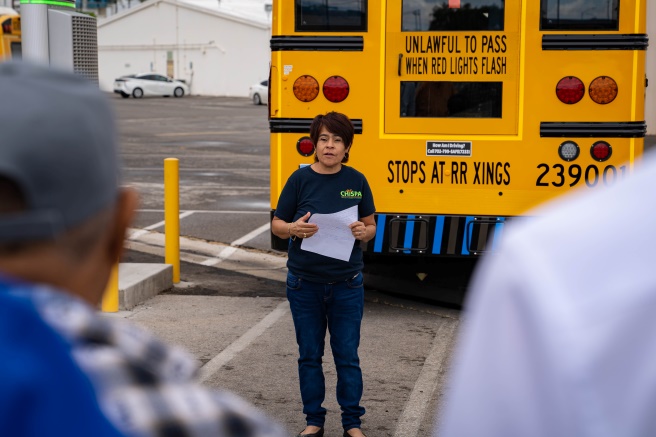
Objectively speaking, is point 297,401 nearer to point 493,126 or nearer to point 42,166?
point 493,126

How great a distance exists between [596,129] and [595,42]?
0.61 m

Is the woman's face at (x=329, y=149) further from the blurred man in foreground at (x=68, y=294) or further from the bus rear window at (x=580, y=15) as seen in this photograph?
the blurred man in foreground at (x=68, y=294)

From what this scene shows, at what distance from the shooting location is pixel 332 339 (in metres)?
5.43

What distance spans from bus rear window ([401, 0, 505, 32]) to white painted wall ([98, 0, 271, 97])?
5247 cm

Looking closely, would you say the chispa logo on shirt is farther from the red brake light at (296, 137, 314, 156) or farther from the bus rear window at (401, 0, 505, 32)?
the bus rear window at (401, 0, 505, 32)

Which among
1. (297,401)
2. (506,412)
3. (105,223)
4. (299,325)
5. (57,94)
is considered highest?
(57,94)

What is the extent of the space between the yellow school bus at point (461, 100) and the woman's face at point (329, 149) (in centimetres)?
240

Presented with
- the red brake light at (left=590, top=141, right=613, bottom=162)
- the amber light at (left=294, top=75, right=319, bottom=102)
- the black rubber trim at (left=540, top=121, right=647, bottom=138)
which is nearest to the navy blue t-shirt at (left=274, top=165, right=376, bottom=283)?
the amber light at (left=294, top=75, right=319, bottom=102)

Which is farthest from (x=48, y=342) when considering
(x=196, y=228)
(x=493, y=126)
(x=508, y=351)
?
(x=196, y=228)

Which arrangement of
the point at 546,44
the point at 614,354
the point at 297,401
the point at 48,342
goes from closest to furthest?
1. the point at 614,354
2. the point at 48,342
3. the point at 297,401
4. the point at 546,44

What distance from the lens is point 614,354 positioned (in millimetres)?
902

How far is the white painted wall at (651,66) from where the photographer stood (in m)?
9.34

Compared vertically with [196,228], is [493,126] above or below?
above

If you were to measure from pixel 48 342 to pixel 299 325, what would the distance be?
4.40 m
